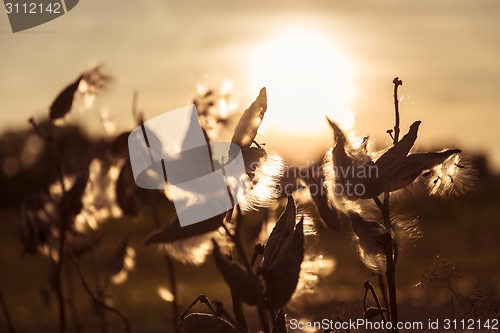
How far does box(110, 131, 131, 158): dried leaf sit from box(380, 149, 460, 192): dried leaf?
0.37 meters

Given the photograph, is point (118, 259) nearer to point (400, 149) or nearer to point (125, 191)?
point (125, 191)

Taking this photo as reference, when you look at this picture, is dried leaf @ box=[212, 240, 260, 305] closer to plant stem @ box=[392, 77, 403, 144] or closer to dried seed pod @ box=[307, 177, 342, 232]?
dried seed pod @ box=[307, 177, 342, 232]

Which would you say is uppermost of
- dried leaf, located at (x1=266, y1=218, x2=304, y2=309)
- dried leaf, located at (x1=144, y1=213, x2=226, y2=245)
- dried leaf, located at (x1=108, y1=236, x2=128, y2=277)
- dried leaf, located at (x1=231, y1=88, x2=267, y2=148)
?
dried leaf, located at (x1=231, y1=88, x2=267, y2=148)

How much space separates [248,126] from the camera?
1.92 ft

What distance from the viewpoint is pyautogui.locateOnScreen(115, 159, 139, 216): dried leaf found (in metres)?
0.85

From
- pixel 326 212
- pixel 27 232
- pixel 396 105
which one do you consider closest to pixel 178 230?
pixel 326 212

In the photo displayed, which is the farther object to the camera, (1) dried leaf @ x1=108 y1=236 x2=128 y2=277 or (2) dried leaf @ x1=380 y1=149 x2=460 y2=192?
(1) dried leaf @ x1=108 y1=236 x2=128 y2=277

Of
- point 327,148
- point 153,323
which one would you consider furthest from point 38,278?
point 327,148

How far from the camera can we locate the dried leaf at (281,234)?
1.90 ft

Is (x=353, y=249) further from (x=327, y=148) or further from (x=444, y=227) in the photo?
(x=444, y=227)

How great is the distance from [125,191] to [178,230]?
372 mm

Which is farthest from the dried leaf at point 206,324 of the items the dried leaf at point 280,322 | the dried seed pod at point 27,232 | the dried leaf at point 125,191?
the dried seed pod at point 27,232

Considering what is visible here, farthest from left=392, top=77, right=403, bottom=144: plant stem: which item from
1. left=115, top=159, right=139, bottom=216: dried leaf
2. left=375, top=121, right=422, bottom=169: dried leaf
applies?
left=115, top=159, right=139, bottom=216: dried leaf

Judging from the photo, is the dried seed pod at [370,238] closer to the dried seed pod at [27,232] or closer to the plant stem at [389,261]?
the plant stem at [389,261]
